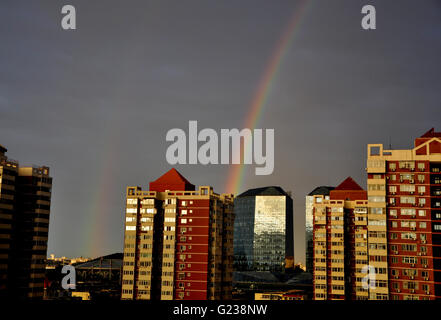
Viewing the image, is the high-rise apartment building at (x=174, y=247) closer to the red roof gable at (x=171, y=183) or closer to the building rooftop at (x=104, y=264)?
the red roof gable at (x=171, y=183)

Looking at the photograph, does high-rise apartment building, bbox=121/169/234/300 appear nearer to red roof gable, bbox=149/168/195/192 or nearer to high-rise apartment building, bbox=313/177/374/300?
red roof gable, bbox=149/168/195/192

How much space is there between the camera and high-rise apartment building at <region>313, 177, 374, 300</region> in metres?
108

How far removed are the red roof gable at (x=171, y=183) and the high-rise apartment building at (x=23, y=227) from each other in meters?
30.5

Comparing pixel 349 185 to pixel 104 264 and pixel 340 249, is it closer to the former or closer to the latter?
pixel 340 249

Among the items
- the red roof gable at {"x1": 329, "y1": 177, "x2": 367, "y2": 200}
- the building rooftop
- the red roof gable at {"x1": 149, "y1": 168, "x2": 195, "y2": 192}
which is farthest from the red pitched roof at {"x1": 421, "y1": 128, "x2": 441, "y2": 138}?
the building rooftop

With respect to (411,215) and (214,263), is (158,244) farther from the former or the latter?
(411,215)

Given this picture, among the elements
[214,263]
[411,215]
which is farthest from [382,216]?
[214,263]

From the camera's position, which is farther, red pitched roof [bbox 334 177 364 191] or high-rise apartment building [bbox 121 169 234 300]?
red pitched roof [bbox 334 177 364 191]

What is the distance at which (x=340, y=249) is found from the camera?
110000 millimetres

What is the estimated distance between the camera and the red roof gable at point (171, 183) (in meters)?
118

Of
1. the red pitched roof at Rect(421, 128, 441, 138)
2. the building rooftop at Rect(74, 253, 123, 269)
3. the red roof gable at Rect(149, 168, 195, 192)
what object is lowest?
the building rooftop at Rect(74, 253, 123, 269)

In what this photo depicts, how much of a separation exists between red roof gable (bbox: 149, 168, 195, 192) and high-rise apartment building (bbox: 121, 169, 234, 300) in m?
3.73

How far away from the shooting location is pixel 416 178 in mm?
84438
